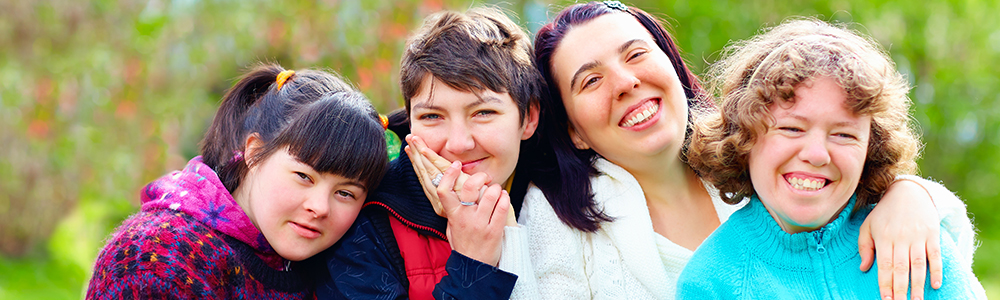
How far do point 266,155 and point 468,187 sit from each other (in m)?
0.65

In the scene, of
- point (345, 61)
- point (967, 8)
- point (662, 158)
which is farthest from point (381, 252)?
point (967, 8)

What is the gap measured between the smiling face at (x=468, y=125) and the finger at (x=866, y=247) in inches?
41.4

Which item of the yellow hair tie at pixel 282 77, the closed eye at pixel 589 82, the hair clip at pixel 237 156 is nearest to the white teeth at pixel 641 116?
the closed eye at pixel 589 82

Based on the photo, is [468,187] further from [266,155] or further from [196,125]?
[196,125]

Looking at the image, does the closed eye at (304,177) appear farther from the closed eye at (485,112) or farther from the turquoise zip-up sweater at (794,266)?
the turquoise zip-up sweater at (794,266)

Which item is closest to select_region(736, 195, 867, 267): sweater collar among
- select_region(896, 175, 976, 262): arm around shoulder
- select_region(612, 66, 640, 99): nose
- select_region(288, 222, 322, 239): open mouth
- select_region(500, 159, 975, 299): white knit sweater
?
select_region(896, 175, 976, 262): arm around shoulder

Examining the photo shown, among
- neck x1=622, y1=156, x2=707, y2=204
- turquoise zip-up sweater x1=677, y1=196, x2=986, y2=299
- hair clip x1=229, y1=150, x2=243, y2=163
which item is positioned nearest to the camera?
turquoise zip-up sweater x1=677, y1=196, x2=986, y2=299

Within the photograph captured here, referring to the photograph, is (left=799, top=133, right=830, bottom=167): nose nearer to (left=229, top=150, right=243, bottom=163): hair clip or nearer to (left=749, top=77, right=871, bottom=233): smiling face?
(left=749, top=77, right=871, bottom=233): smiling face

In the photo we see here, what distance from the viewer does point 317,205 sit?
217cm

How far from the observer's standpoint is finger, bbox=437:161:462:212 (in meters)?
2.23

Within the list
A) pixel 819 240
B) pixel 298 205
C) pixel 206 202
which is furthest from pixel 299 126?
pixel 819 240

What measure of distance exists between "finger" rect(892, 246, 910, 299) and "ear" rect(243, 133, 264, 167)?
6.06ft

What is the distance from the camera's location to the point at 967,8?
6871 mm

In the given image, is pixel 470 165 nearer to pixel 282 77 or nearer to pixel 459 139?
pixel 459 139
